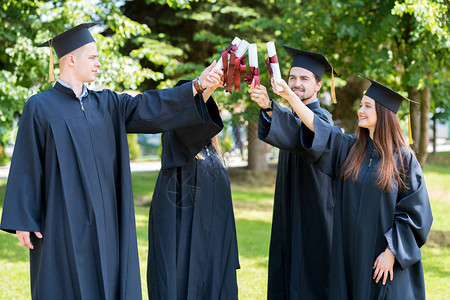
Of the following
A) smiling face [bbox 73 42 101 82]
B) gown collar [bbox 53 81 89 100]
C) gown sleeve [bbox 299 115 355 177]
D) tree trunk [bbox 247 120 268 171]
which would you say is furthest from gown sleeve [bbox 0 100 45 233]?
tree trunk [bbox 247 120 268 171]

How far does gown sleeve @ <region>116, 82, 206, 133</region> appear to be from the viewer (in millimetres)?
3654

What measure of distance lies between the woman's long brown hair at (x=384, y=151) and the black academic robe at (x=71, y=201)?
1.17 metres

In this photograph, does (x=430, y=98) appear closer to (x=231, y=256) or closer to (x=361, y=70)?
(x=361, y=70)

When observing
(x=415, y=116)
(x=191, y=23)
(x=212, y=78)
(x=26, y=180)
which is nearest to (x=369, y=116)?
(x=212, y=78)

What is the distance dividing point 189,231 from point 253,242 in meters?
4.71

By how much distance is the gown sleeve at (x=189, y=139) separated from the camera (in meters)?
4.03

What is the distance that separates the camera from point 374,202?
12.1 ft

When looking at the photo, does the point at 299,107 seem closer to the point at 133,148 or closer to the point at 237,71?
the point at 237,71

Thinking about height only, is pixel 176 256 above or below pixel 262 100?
below

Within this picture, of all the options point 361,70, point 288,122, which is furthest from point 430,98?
point 288,122

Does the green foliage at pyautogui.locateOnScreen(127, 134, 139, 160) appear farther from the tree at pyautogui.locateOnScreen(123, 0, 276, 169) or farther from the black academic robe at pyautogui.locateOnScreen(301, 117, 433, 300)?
the black academic robe at pyautogui.locateOnScreen(301, 117, 433, 300)

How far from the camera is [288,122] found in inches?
150

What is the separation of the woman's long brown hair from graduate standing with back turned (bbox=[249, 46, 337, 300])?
1.63 ft

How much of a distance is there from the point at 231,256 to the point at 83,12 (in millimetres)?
4764
